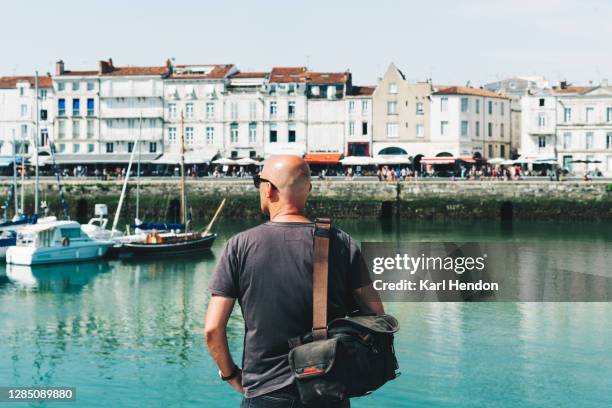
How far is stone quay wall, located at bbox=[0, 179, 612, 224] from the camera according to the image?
54000 millimetres

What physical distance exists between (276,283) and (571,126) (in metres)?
64.9

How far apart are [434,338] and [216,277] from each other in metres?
17.1

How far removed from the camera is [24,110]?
243 feet

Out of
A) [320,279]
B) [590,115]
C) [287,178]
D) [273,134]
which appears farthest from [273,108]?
[320,279]

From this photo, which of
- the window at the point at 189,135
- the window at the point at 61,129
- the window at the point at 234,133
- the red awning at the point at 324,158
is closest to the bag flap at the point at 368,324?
the red awning at the point at 324,158

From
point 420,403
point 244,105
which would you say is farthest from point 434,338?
point 244,105

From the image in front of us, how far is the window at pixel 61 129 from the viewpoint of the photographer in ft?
237

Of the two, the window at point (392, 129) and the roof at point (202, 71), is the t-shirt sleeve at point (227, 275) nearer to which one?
the window at point (392, 129)

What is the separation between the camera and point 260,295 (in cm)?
423

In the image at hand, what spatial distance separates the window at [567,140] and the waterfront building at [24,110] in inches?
1493

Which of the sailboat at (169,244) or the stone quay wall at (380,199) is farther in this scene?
the stone quay wall at (380,199)

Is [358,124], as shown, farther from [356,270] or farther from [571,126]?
[356,270]

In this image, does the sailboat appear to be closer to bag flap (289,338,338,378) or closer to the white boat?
the white boat

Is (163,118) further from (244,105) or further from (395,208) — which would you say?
(395,208)
